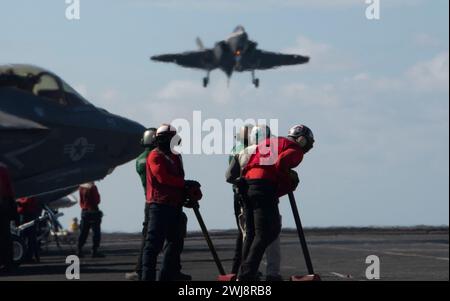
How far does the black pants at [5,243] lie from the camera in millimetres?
16688

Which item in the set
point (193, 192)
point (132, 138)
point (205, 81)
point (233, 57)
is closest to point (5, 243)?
point (193, 192)

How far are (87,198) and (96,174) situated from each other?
0.97 metres

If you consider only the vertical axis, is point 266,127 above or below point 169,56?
below

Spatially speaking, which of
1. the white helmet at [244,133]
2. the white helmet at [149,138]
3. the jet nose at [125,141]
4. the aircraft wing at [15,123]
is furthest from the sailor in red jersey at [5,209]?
the jet nose at [125,141]

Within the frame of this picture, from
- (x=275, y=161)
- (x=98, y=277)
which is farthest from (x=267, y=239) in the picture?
(x=98, y=277)

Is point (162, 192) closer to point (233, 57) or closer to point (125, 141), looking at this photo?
point (125, 141)

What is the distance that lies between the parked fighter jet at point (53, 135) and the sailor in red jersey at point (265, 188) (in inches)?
368

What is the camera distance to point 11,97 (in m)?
22.5

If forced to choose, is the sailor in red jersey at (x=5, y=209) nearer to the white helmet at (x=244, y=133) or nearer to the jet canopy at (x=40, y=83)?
the white helmet at (x=244, y=133)

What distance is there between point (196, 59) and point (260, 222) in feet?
234

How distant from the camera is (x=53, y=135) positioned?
2298 centimetres

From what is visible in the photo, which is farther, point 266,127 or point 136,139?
point 136,139
